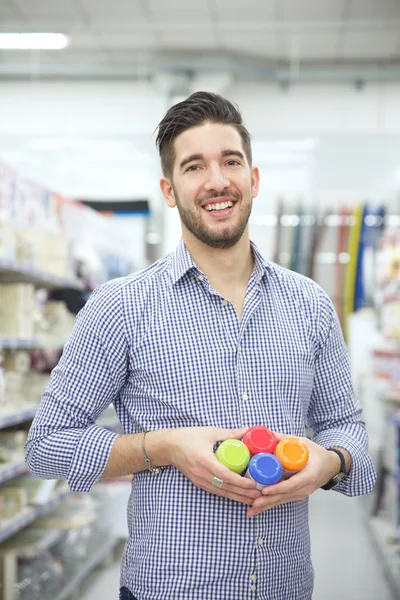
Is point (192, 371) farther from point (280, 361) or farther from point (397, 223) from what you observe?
point (397, 223)

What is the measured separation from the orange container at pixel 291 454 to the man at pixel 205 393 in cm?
2

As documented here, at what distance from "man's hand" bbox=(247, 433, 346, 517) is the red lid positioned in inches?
0.8

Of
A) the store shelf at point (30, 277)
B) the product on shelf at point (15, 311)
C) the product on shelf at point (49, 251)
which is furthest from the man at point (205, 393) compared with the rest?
the product on shelf at point (49, 251)

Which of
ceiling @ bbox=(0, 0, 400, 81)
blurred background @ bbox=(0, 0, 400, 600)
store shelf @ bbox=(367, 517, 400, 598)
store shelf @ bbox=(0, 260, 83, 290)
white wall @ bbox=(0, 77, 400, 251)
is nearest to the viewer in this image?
store shelf @ bbox=(0, 260, 83, 290)

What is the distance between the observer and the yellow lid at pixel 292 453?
1.38 m

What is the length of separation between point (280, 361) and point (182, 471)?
0.33m

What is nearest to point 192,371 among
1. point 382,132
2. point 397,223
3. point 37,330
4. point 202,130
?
point 202,130

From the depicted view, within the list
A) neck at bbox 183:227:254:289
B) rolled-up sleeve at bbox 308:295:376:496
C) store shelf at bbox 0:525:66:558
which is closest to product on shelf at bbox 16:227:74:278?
store shelf at bbox 0:525:66:558

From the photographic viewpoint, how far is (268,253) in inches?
288

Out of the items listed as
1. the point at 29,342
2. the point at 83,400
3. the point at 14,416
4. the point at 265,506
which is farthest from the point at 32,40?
the point at 265,506

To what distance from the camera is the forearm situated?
1483 mm

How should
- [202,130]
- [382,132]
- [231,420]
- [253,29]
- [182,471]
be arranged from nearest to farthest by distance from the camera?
[182,471], [231,420], [202,130], [253,29], [382,132]

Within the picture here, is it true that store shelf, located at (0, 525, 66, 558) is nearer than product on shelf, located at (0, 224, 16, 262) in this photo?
No

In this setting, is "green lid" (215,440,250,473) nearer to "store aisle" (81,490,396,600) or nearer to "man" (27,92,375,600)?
"man" (27,92,375,600)
